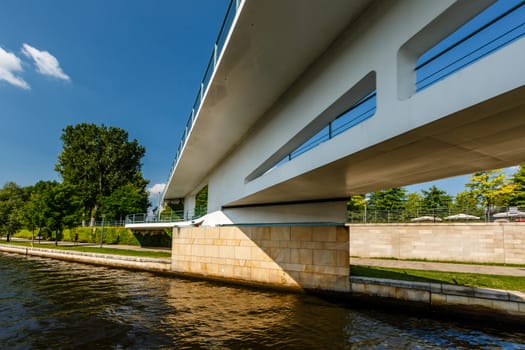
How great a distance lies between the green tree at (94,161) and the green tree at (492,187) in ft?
169

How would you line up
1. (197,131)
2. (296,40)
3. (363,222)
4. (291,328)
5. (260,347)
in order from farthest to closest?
(363,222), (197,131), (291,328), (260,347), (296,40)

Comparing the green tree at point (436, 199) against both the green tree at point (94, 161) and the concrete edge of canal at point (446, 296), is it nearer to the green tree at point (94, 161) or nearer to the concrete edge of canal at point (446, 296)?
the concrete edge of canal at point (446, 296)

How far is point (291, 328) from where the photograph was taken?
8.50 metres

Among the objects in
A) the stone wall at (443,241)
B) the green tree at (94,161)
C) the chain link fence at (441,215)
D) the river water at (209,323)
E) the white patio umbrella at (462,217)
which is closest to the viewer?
the river water at (209,323)

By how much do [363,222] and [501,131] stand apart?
21.8 m

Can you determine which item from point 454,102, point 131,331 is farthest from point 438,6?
point 131,331

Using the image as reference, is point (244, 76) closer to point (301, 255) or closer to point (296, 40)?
point (296, 40)

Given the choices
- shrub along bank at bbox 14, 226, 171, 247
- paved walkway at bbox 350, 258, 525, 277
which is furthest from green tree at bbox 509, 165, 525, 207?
shrub along bank at bbox 14, 226, 171, 247

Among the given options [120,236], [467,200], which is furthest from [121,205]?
[467,200]

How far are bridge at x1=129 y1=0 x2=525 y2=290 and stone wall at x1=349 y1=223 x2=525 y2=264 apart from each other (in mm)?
10795

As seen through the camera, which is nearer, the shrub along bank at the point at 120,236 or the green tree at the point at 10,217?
the shrub along bank at the point at 120,236

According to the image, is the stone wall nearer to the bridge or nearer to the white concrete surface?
the bridge

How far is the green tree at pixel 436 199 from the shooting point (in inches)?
1624

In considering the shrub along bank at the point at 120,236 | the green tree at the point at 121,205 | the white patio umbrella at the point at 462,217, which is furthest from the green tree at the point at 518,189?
Result: the green tree at the point at 121,205
